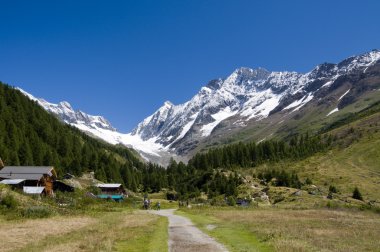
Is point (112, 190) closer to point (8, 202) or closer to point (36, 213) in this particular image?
point (8, 202)

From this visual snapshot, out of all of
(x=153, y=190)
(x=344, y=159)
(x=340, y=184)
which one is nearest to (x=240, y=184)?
(x=340, y=184)

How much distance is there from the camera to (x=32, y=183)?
110 m

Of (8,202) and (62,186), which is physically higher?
(62,186)

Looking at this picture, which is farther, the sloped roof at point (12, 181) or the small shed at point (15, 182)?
the small shed at point (15, 182)

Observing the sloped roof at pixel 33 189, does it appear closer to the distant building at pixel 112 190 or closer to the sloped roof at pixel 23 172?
the sloped roof at pixel 23 172

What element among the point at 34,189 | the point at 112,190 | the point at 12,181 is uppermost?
the point at 112,190

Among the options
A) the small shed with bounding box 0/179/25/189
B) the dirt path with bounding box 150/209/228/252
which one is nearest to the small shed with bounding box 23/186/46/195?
the small shed with bounding box 0/179/25/189

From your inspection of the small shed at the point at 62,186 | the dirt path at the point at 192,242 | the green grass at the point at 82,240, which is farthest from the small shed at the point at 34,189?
the dirt path at the point at 192,242

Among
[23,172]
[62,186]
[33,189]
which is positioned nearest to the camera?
[33,189]

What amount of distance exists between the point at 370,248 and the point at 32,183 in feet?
315

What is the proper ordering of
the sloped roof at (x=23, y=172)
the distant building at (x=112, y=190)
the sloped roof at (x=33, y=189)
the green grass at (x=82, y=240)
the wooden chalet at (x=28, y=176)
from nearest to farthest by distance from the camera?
the green grass at (x=82, y=240)
the sloped roof at (x=33, y=189)
the wooden chalet at (x=28, y=176)
the sloped roof at (x=23, y=172)
the distant building at (x=112, y=190)

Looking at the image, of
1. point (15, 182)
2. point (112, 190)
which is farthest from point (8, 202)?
point (112, 190)

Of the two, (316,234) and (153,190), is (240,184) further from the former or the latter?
(316,234)

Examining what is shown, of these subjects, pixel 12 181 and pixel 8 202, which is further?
pixel 12 181
